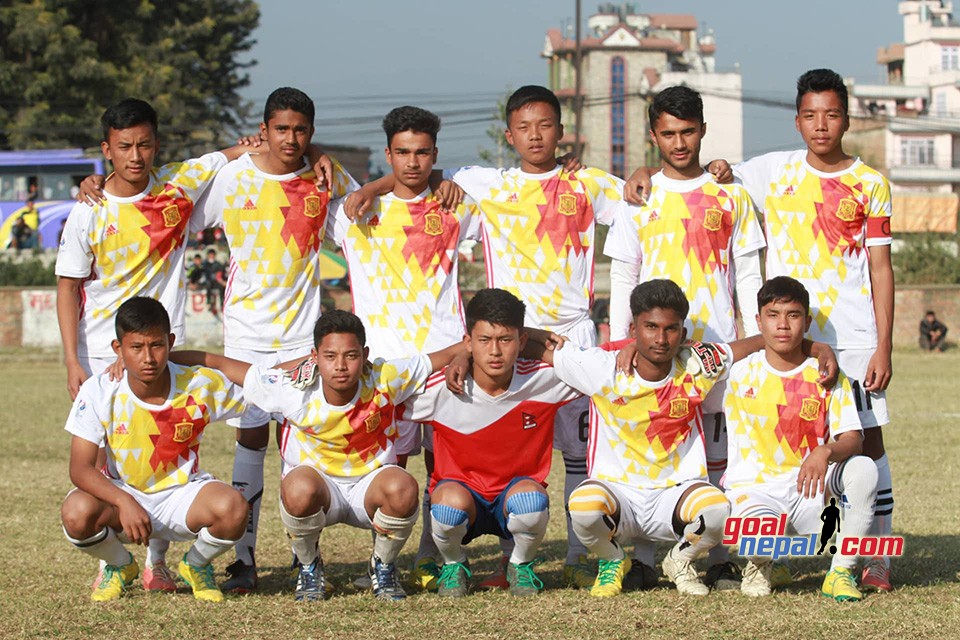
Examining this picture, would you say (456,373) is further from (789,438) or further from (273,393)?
(789,438)

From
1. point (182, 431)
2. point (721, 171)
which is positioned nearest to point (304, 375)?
point (182, 431)

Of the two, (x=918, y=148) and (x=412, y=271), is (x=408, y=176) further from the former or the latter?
(x=918, y=148)

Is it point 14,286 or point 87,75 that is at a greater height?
point 87,75

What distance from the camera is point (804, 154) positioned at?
226 inches

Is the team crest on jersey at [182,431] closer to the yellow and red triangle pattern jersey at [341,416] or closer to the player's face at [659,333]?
the yellow and red triangle pattern jersey at [341,416]

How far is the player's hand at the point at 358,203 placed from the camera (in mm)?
5785

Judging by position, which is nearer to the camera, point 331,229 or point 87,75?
point 331,229

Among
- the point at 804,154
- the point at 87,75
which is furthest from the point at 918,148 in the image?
the point at 804,154

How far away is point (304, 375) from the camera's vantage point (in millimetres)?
5406

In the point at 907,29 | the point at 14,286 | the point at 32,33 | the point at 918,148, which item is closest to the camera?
the point at 14,286

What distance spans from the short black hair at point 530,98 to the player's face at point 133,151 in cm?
165

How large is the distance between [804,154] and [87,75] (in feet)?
97.0

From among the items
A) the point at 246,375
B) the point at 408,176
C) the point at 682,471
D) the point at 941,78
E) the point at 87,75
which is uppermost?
Answer: the point at 941,78

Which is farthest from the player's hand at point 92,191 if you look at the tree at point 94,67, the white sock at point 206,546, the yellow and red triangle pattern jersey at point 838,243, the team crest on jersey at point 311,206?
the tree at point 94,67
